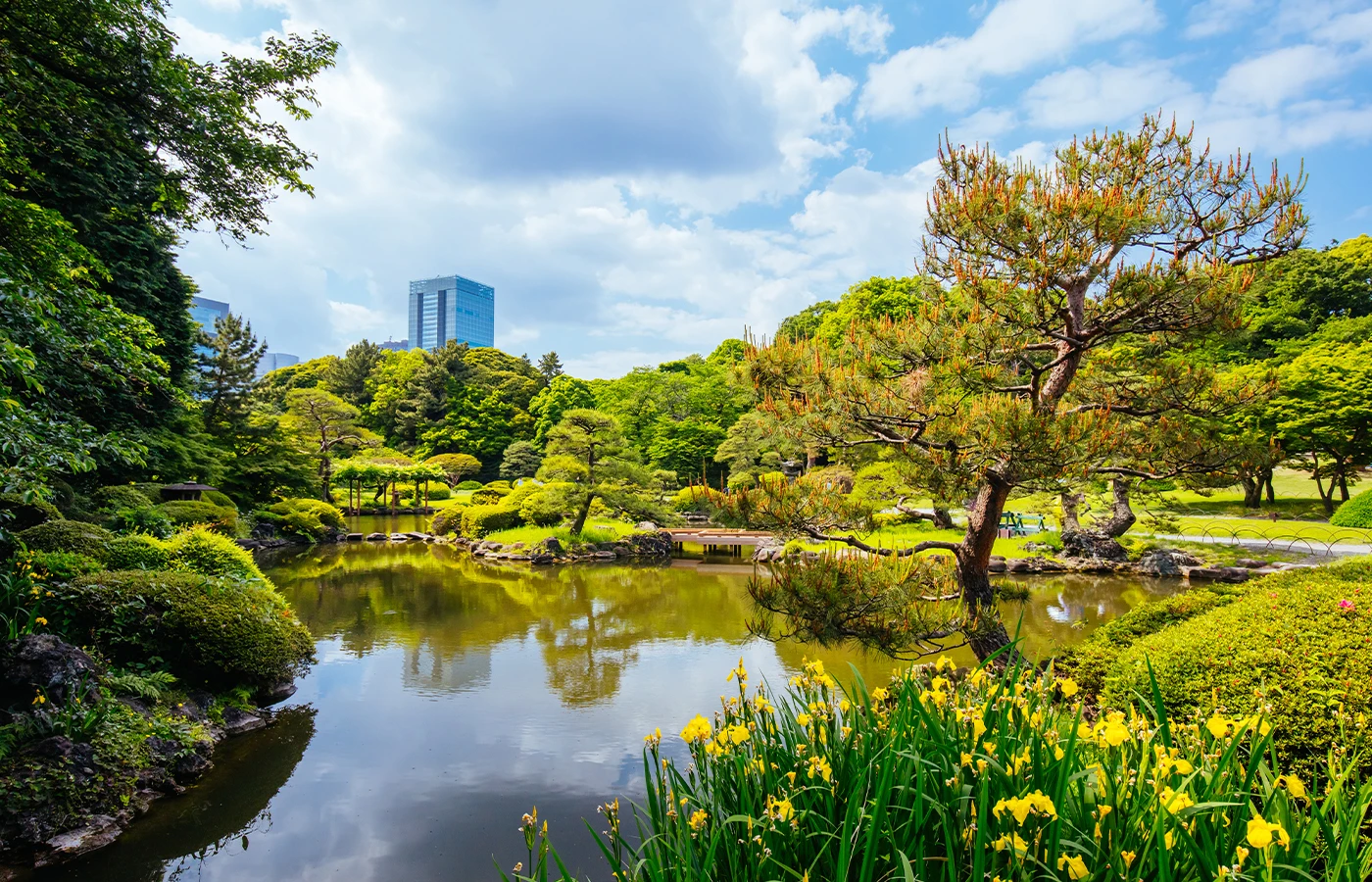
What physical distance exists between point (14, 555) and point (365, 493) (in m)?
23.7

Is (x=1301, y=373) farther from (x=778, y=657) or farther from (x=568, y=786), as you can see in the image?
(x=568, y=786)

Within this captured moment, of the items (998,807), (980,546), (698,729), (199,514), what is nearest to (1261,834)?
(998,807)

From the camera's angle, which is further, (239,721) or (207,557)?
(207,557)

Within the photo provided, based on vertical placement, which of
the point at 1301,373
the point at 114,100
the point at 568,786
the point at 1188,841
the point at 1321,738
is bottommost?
the point at 568,786

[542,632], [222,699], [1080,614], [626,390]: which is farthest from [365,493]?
[1080,614]

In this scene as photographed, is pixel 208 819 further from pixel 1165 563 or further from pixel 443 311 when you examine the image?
pixel 443 311

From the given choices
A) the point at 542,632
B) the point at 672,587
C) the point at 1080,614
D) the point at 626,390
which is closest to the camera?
the point at 542,632

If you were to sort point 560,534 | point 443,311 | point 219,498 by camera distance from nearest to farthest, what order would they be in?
point 219,498
point 560,534
point 443,311

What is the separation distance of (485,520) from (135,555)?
11138mm

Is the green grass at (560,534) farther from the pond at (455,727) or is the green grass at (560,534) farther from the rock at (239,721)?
the rock at (239,721)

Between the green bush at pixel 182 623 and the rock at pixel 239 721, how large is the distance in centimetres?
32

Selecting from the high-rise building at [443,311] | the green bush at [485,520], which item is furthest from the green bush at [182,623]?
the high-rise building at [443,311]

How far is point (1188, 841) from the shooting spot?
118 centimetres

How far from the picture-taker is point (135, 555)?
5652mm
